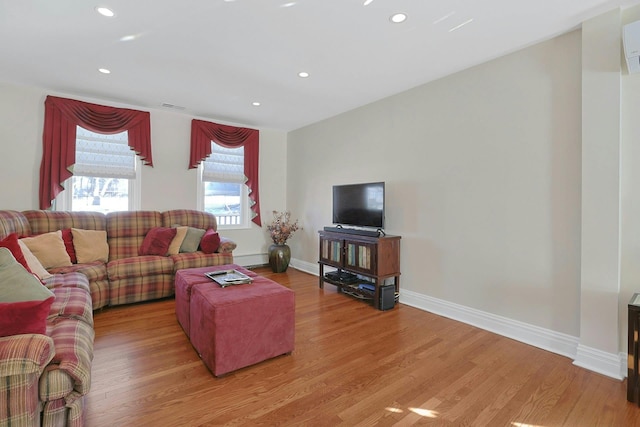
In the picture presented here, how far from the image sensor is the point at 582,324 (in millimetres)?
2215

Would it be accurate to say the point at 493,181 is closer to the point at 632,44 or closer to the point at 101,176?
the point at 632,44

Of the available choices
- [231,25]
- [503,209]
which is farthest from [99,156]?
[503,209]

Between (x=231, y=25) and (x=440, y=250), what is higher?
(x=231, y=25)

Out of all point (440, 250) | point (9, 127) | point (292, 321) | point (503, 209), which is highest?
point (9, 127)

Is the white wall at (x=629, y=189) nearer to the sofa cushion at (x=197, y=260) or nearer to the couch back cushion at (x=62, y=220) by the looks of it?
the sofa cushion at (x=197, y=260)

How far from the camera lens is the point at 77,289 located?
242 cm

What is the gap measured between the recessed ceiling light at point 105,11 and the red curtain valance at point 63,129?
7.25ft

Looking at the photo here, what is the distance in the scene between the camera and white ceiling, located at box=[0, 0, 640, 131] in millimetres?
2104

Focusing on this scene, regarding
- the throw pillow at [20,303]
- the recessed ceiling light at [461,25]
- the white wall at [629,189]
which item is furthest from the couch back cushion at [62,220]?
the white wall at [629,189]

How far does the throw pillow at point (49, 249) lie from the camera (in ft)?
9.95

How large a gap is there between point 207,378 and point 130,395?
439mm

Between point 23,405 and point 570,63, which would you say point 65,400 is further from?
point 570,63

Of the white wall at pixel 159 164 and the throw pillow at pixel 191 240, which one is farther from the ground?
the white wall at pixel 159 164

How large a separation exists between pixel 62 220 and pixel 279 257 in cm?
287
